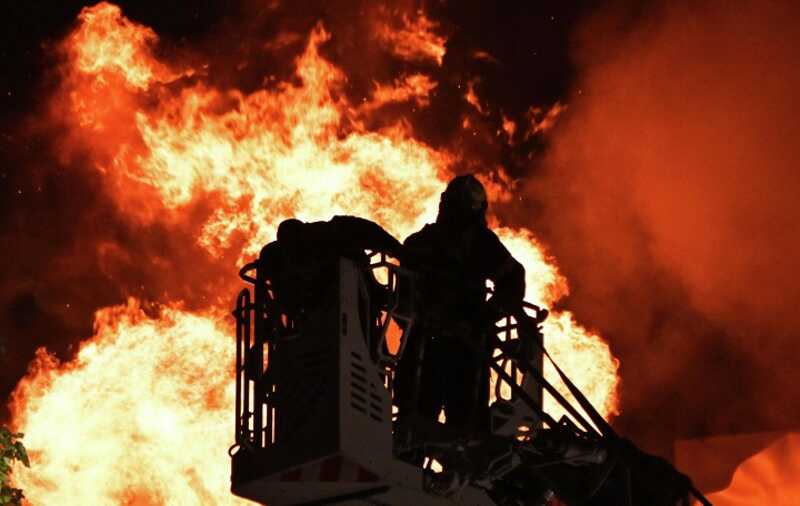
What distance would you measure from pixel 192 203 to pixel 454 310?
10.6 meters

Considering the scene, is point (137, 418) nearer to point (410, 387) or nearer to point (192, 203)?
point (192, 203)

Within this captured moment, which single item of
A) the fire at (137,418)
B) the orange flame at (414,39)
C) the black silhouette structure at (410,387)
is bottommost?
the black silhouette structure at (410,387)

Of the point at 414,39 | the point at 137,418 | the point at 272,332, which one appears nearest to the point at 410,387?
the point at 272,332

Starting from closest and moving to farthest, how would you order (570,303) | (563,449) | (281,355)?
(281,355) < (563,449) < (570,303)

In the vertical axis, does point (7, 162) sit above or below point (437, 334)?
above

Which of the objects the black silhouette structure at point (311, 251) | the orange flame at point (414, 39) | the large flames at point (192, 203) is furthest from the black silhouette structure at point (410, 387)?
the orange flame at point (414, 39)

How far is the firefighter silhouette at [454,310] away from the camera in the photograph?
46.0ft

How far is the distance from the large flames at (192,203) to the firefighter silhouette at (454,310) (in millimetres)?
6755

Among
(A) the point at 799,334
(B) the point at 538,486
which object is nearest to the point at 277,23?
(A) the point at 799,334

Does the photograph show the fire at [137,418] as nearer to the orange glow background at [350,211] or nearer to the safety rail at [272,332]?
the orange glow background at [350,211]

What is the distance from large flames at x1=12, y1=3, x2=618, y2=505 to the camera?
22.3 m

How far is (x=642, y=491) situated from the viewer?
48.1 feet

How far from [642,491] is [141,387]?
9.11 m

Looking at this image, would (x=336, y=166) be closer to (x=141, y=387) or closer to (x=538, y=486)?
(x=141, y=387)
